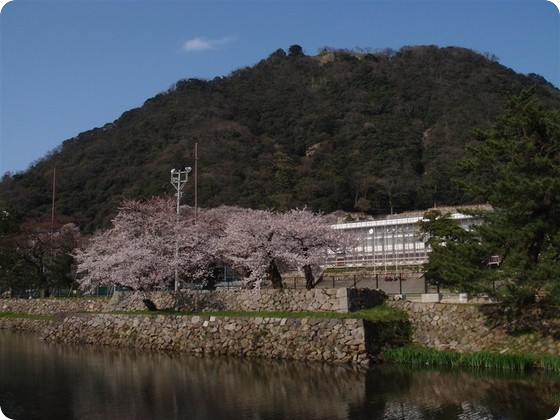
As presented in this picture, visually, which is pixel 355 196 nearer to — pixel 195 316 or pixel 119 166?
pixel 119 166

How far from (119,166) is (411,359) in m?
73.8

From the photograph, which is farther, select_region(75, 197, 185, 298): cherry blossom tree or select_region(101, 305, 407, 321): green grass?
select_region(75, 197, 185, 298): cherry blossom tree

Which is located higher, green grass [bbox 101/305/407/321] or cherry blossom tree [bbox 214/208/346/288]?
cherry blossom tree [bbox 214/208/346/288]

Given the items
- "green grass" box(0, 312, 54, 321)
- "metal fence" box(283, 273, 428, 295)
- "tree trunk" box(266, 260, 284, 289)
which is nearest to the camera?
"tree trunk" box(266, 260, 284, 289)

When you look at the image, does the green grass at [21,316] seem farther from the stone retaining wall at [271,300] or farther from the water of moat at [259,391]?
the water of moat at [259,391]

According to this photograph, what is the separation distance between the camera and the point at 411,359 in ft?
62.6

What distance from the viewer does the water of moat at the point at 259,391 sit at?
13094 millimetres

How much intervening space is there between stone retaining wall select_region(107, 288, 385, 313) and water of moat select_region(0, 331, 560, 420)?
2962 millimetres

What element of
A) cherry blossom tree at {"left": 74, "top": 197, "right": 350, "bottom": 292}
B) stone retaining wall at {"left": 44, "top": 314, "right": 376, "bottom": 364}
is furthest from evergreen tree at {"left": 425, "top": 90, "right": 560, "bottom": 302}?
cherry blossom tree at {"left": 74, "top": 197, "right": 350, "bottom": 292}

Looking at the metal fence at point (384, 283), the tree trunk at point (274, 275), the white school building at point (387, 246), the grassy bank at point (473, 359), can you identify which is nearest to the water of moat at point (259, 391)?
the grassy bank at point (473, 359)

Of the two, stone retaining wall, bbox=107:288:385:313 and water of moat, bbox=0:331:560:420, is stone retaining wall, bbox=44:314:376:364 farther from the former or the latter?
stone retaining wall, bbox=107:288:385:313

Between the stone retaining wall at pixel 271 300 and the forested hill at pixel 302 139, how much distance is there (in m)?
31.4

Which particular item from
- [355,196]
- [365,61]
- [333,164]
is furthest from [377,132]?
[365,61]

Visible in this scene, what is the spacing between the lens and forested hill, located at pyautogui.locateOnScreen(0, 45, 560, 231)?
2579 inches
